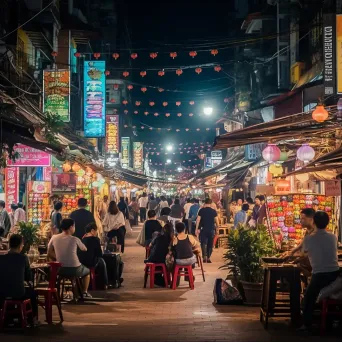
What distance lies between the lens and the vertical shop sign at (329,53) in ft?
47.7

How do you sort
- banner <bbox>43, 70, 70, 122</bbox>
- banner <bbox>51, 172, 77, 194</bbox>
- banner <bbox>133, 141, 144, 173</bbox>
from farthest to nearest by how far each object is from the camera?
banner <bbox>133, 141, 144, 173</bbox>, banner <bbox>43, 70, 70, 122</bbox>, banner <bbox>51, 172, 77, 194</bbox>

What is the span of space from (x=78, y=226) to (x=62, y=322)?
18.9 ft

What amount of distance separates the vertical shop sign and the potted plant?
13.4 ft

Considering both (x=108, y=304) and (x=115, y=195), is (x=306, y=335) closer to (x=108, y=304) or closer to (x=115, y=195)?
(x=108, y=304)

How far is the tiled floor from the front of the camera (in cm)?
903

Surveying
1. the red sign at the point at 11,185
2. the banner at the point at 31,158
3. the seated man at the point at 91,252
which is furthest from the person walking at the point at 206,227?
the red sign at the point at 11,185

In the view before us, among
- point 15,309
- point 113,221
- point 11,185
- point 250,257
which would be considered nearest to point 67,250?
point 15,309

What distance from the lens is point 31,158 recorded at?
20281mm

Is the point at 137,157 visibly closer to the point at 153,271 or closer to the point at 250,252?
the point at 153,271

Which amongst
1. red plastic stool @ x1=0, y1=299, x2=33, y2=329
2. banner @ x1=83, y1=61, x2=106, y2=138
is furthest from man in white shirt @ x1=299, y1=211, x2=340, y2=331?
banner @ x1=83, y1=61, x2=106, y2=138

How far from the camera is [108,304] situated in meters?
12.5

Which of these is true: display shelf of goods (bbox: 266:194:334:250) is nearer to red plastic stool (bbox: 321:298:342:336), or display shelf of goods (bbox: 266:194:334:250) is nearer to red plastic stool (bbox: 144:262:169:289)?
red plastic stool (bbox: 144:262:169:289)

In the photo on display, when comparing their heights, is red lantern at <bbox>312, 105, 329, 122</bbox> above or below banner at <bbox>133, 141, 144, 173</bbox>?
below

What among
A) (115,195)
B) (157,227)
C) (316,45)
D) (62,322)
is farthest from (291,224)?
(115,195)
